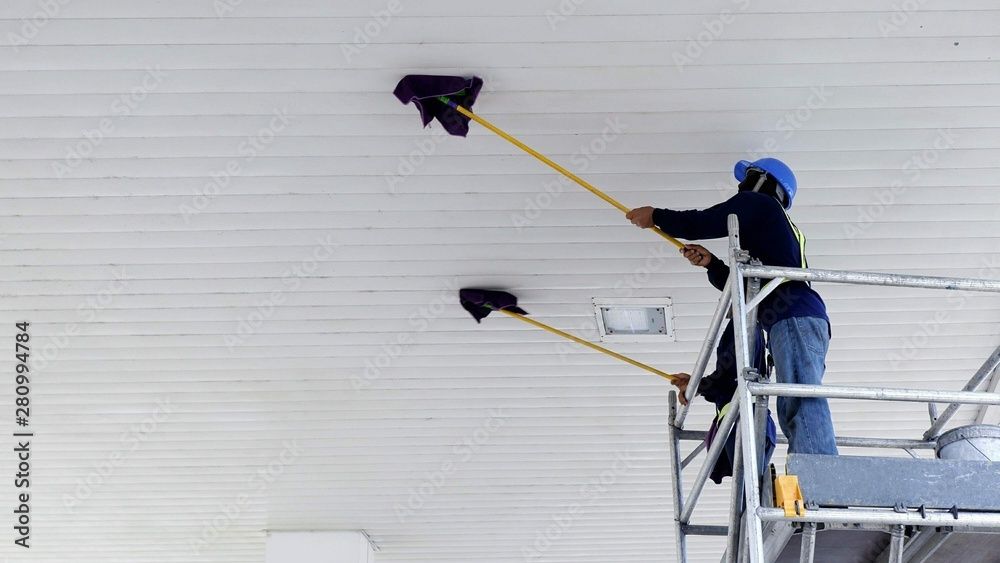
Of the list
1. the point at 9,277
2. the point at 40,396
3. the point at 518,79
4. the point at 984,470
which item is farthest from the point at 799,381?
the point at 40,396

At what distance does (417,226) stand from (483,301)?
0.55m

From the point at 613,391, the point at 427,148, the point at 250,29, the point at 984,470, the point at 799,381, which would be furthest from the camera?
the point at 613,391

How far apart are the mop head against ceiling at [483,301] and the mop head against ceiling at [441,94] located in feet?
3.91

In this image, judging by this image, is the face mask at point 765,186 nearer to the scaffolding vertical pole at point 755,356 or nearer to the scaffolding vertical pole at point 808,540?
the scaffolding vertical pole at point 755,356

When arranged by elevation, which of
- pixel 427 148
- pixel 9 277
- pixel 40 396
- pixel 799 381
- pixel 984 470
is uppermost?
pixel 427 148

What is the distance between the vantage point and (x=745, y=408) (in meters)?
3.19

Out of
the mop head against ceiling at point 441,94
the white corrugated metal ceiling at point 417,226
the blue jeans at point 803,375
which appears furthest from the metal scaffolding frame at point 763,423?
the mop head against ceiling at point 441,94

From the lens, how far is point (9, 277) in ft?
17.0

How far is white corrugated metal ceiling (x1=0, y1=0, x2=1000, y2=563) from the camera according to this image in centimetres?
405

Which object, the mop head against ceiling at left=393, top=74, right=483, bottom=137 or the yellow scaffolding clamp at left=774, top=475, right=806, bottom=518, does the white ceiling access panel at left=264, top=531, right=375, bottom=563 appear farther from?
the yellow scaffolding clamp at left=774, top=475, right=806, bottom=518

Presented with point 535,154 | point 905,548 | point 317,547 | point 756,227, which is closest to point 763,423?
point 905,548

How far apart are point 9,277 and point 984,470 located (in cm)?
434

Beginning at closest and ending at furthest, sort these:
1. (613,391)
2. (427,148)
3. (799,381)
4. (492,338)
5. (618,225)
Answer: (799,381), (427,148), (618,225), (492,338), (613,391)

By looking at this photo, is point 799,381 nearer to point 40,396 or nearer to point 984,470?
point 984,470
